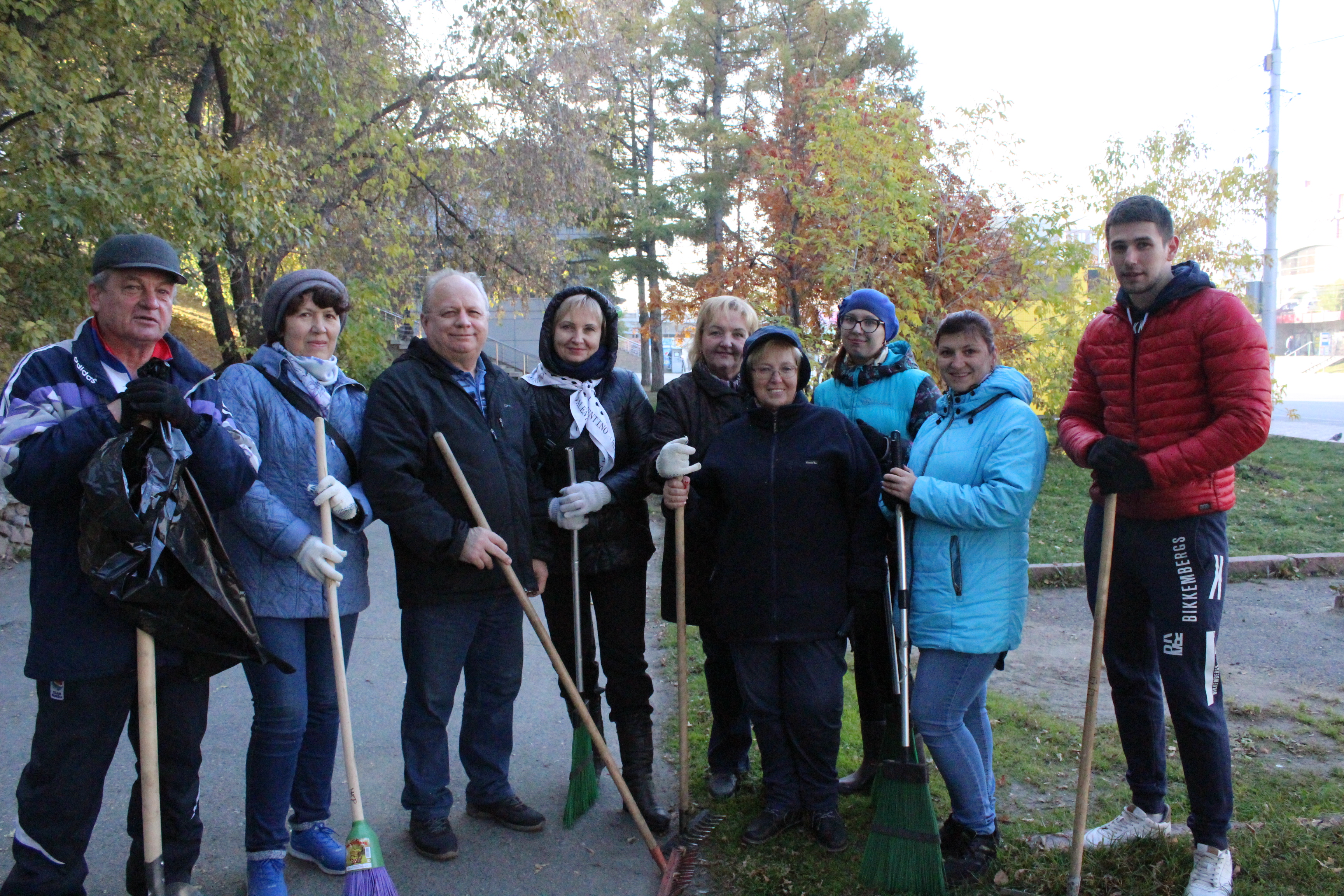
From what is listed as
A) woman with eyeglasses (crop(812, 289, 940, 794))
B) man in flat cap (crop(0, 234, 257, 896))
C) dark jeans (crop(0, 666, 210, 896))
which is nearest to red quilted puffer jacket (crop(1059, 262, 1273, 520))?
woman with eyeglasses (crop(812, 289, 940, 794))

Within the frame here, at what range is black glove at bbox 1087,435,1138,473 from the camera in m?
2.81

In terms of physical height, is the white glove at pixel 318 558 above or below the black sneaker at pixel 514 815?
above

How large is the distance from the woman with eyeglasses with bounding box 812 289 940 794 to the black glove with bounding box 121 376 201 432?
223 cm

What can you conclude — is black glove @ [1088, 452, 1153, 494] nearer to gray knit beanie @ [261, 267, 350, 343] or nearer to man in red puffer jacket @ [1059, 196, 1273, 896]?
man in red puffer jacket @ [1059, 196, 1273, 896]

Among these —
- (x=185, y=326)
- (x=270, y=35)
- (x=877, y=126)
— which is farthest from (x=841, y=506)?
(x=185, y=326)

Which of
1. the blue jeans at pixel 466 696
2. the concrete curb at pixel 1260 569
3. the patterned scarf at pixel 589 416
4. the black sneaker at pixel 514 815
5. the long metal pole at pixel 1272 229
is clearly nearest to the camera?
the blue jeans at pixel 466 696

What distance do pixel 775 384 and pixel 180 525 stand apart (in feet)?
6.43

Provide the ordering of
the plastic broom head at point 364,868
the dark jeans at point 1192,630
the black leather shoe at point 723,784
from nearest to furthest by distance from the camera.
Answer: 1. the plastic broom head at point 364,868
2. the dark jeans at point 1192,630
3. the black leather shoe at point 723,784

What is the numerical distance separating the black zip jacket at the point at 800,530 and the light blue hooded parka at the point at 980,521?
0.82 ft

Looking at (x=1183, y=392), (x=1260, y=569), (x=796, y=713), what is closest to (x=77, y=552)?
(x=796, y=713)

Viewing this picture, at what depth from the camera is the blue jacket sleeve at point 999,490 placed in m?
2.88

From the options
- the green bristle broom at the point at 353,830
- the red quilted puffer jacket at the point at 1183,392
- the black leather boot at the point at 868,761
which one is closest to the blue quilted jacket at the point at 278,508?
the green bristle broom at the point at 353,830

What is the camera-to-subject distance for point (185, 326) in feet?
65.4

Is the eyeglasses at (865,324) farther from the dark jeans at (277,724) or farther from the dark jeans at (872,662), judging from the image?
the dark jeans at (277,724)
